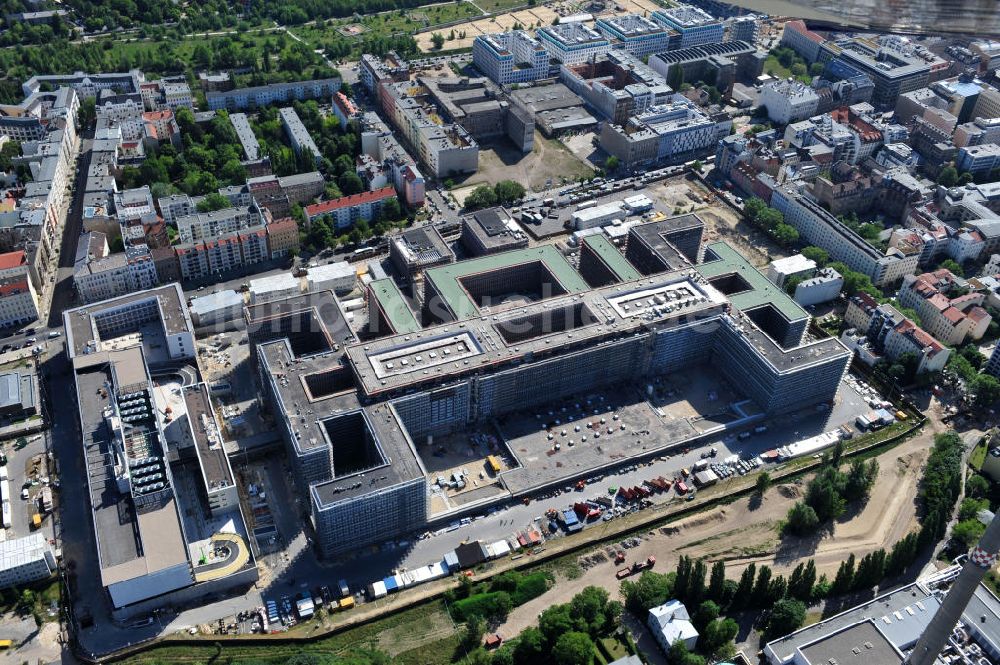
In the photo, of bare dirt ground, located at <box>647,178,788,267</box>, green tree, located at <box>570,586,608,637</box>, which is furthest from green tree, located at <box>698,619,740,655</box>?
bare dirt ground, located at <box>647,178,788,267</box>

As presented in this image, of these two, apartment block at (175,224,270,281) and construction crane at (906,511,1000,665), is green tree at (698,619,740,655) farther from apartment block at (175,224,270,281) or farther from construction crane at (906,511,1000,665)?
apartment block at (175,224,270,281)

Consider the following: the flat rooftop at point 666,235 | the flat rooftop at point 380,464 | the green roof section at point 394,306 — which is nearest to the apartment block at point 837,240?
the flat rooftop at point 666,235

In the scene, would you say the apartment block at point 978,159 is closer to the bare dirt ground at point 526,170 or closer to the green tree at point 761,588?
the bare dirt ground at point 526,170

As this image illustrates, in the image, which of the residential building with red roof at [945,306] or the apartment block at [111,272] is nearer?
the residential building with red roof at [945,306]

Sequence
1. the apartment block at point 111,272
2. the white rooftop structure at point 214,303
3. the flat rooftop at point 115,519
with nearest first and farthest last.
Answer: the flat rooftop at point 115,519 < the white rooftop structure at point 214,303 < the apartment block at point 111,272

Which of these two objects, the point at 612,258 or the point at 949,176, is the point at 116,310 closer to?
the point at 612,258

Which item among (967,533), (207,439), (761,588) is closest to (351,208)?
(207,439)
